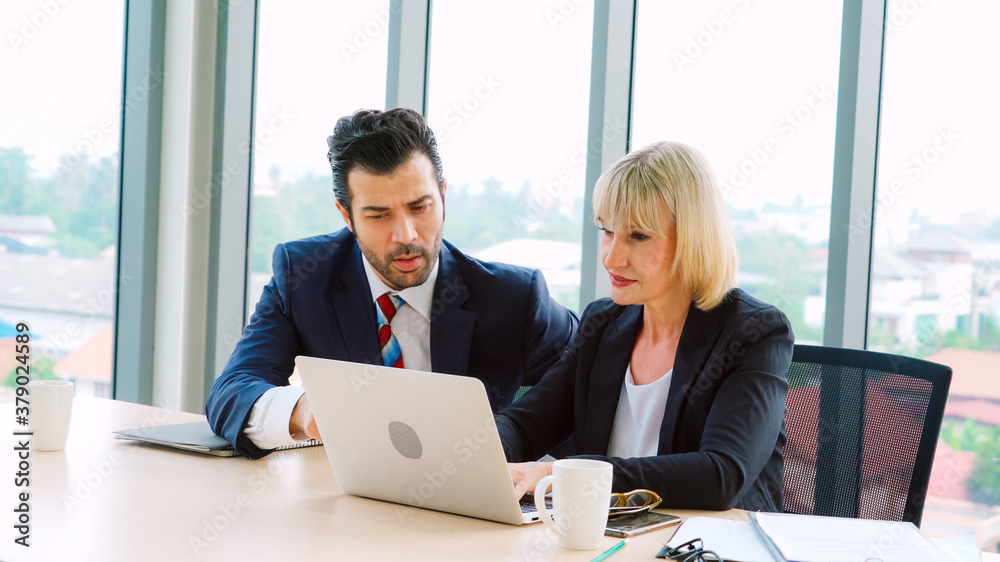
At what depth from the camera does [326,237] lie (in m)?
2.14

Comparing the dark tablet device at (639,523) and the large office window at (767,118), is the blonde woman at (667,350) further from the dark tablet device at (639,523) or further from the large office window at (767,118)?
the large office window at (767,118)

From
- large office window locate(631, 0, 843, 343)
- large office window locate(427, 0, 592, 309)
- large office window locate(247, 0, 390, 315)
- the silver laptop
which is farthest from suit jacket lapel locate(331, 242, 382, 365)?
large office window locate(247, 0, 390, 315)

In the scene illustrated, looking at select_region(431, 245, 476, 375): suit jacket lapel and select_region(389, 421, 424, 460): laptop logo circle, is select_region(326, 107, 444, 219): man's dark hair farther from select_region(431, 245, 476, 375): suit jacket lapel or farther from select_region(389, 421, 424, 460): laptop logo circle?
select_region(389, 421, 424, 460): laptop logo circle

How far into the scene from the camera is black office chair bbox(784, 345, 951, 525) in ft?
4.85

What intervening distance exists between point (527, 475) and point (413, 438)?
0.21m

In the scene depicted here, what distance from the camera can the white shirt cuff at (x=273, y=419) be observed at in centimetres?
158

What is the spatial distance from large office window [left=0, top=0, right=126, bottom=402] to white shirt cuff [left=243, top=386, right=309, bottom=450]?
1563 millimetres

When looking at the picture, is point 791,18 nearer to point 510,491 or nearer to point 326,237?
point 326,237

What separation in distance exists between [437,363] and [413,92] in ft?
4.47

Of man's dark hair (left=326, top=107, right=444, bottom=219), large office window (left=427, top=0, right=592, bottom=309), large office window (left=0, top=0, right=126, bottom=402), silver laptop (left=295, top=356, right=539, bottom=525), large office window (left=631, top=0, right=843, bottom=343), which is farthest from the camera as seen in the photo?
large office window (left=0, top=0, right=126, bottom=402)

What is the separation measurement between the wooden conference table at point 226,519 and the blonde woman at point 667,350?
0.79 feet

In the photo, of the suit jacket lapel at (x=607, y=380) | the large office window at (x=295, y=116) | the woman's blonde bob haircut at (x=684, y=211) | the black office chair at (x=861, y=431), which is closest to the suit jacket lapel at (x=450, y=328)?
the suit jacket lapel at (x=607, y=380)

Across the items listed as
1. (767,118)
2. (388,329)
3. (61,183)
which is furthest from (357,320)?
(61,183)

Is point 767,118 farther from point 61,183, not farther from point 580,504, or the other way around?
point 61,183
